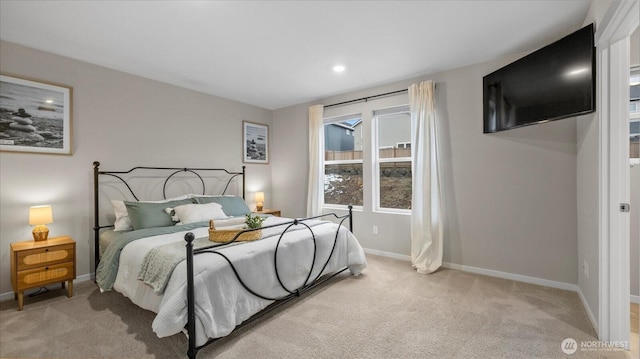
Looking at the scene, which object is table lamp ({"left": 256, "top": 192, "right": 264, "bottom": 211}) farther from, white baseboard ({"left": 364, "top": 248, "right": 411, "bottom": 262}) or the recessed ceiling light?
the recessed ceiling light

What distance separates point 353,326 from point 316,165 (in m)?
2.88

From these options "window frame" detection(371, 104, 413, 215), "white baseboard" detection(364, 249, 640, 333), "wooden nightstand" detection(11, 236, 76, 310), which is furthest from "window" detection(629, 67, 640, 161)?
"wooden nightstand" detection(11, 236, 76, 310)

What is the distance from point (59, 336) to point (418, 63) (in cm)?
426

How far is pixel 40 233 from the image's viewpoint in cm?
275

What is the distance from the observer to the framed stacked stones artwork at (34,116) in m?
2.75

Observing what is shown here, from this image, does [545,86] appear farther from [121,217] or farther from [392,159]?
[121,217]

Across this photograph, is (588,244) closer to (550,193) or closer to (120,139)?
(550,193)

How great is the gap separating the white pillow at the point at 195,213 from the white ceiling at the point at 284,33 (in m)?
1.70

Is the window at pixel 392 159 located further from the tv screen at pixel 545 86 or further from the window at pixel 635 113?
the window at pixel 635 113

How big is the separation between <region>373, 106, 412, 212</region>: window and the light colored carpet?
4.83ft

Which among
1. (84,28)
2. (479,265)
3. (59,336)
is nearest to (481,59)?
(479,265)

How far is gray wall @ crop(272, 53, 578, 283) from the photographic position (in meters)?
2.87

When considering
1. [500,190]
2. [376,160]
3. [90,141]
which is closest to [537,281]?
[500,190]

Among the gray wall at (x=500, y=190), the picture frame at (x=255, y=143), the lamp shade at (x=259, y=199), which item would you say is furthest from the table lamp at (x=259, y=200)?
the gray wall at (x=500, y=190)
